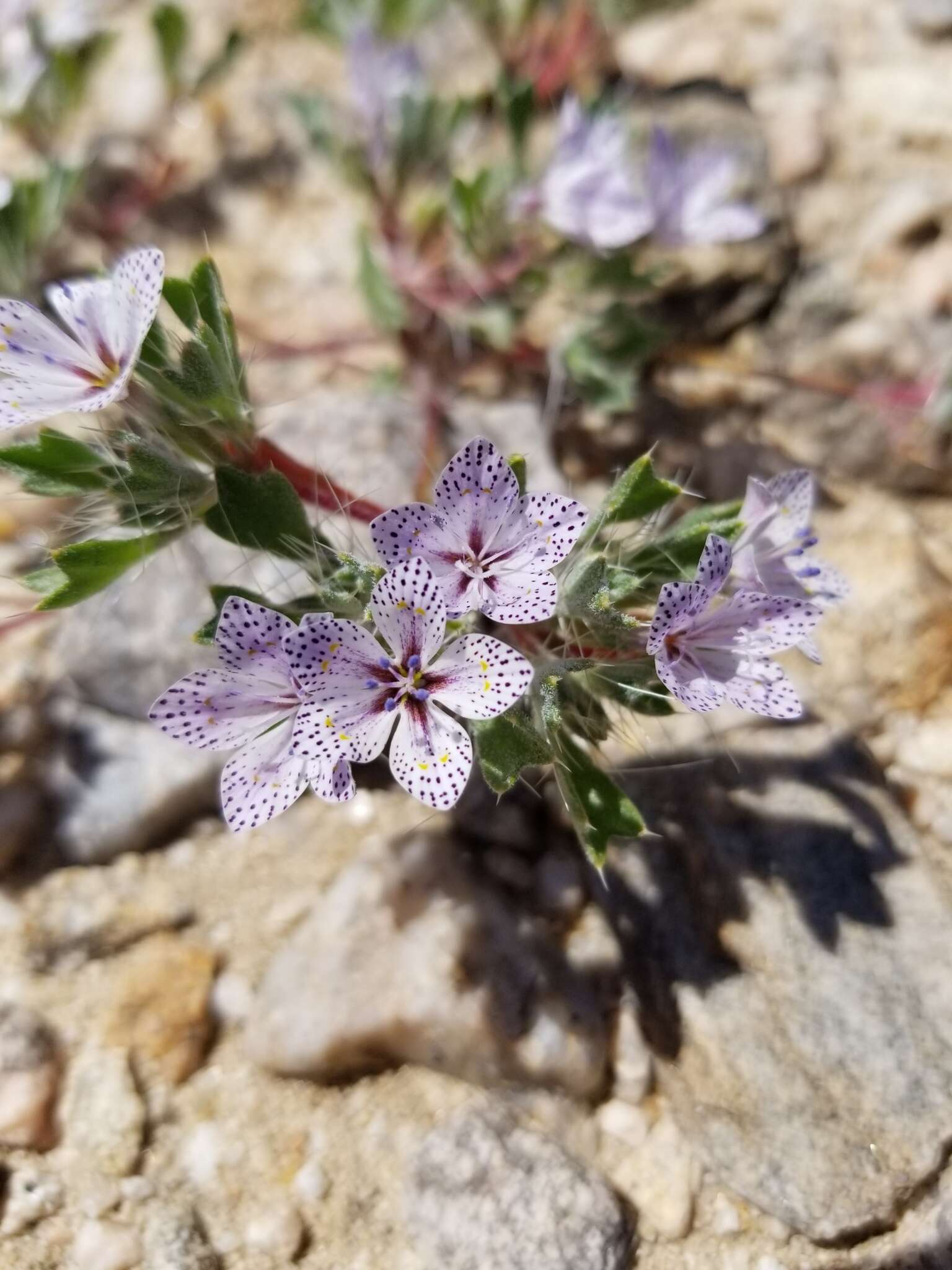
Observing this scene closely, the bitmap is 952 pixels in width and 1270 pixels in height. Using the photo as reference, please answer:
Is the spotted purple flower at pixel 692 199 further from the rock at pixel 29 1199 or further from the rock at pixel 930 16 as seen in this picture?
the rock at pixel 29 1199

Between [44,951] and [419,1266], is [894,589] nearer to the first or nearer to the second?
[419,1266]

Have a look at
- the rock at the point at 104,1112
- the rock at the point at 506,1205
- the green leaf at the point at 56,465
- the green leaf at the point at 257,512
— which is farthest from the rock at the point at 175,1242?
the green leaf at the point at 56,465

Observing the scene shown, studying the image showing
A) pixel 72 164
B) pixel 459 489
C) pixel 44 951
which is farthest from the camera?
pixel 72 164

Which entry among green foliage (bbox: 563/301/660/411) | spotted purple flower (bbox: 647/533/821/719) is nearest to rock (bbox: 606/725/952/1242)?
spotted purple flower (bbox: 647/533/821/719)

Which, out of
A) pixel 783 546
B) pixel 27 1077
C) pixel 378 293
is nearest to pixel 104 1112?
pixel 27 1077

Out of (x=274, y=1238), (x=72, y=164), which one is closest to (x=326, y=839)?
(x=274, y=1238)

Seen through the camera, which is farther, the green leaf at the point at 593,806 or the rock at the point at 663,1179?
the rock at the point at 663,1179
